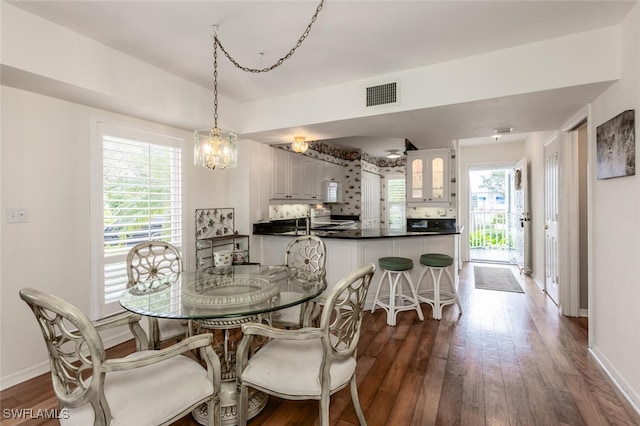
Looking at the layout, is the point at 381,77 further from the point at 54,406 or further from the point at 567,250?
the point at 54,406

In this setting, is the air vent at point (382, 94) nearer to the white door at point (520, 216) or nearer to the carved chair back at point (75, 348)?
the carved chair back at point (75, 348)

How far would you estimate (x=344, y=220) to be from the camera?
7.06 metres

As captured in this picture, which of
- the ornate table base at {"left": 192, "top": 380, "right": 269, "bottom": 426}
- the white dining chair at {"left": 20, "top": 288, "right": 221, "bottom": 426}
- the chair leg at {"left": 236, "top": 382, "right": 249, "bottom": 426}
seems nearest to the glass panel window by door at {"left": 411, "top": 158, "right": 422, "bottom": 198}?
the ornate table base at {"left": 192, "top": 380, "right": 269, "bottom": 426}

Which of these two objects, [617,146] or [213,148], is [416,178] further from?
[213,148]

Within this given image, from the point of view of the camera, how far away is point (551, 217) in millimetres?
4211

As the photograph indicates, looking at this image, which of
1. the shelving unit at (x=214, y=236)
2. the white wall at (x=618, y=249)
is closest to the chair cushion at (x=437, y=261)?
the white wall at (x=618, y=249)

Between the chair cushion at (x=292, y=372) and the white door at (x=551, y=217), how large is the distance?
11.8 ft

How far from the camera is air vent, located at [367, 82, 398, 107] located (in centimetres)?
294

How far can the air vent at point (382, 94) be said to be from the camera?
294 cm

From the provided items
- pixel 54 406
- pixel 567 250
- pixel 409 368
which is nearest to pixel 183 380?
pixel 54 406

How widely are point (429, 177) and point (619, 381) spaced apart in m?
3.19

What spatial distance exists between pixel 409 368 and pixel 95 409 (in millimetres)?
2055

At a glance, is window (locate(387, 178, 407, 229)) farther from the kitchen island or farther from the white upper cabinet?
the kitchen island

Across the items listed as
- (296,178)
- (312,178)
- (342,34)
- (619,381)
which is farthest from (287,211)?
(619,381)
